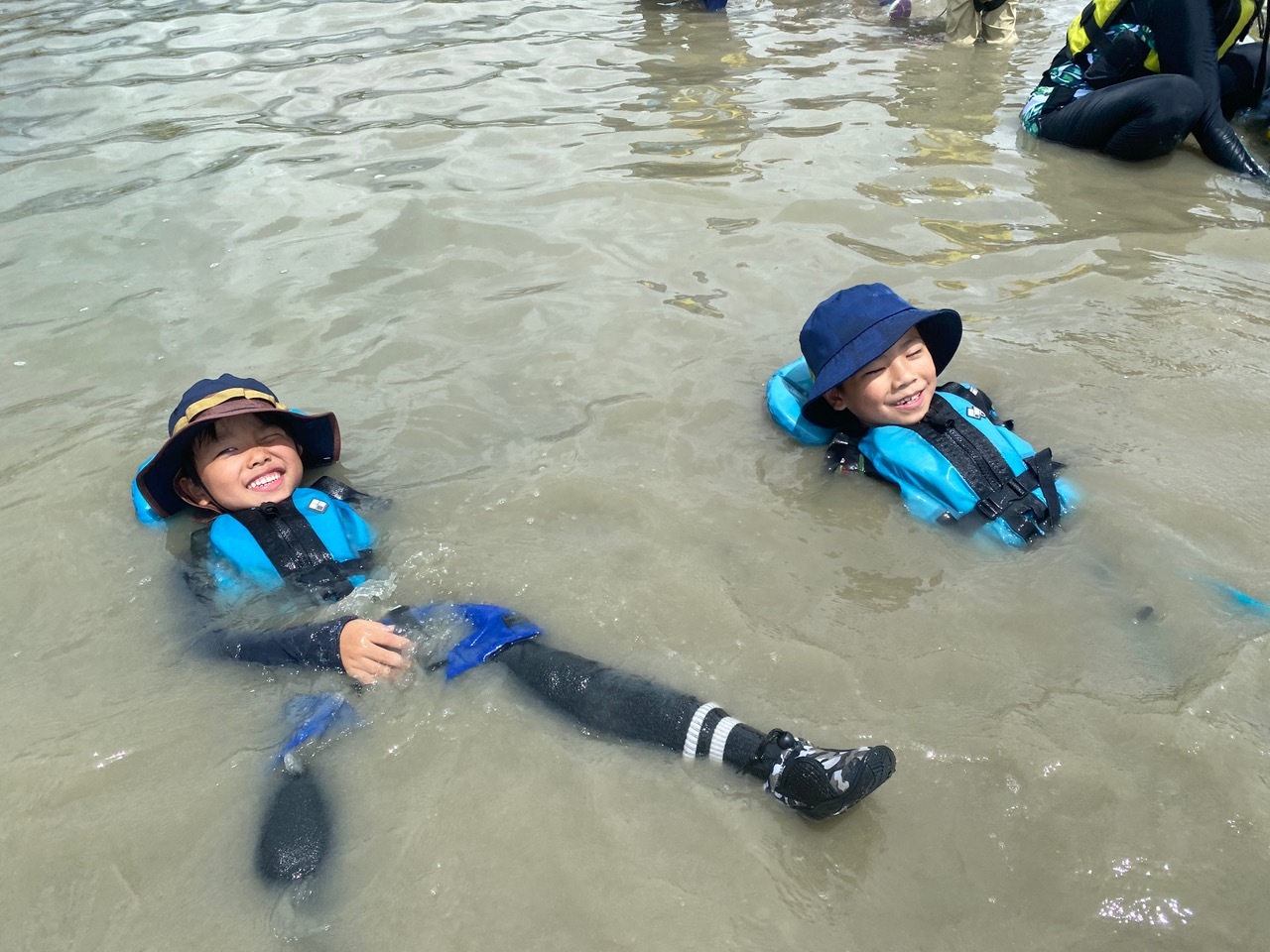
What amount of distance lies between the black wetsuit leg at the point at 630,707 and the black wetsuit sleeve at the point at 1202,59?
5880mm

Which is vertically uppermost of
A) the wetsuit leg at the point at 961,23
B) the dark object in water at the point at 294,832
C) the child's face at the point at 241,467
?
the wetsuit leg at the point at 961,23

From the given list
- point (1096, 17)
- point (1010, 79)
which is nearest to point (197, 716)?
point (1096, 17)

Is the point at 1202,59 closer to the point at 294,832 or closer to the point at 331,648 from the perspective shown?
the point at 331,648

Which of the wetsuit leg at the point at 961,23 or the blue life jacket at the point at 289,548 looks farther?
the wetsuit leg at the point at 961,23

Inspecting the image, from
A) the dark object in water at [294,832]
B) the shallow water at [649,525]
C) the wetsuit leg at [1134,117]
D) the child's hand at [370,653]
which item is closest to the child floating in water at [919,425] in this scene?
the shallow water at [649,525]

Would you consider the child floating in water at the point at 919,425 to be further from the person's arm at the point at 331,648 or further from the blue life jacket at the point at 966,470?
the person's arm at the point at 331,648

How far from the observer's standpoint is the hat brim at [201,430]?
3.49 m

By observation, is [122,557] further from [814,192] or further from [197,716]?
[814,192]

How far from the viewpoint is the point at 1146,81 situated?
630cm

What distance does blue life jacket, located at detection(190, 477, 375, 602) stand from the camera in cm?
341

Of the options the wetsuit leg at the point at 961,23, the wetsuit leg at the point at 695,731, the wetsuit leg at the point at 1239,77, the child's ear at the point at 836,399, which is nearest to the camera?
the wetsuit leg at the point at 695,731

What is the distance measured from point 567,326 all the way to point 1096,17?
4724 millimetres

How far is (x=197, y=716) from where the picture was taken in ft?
9.48

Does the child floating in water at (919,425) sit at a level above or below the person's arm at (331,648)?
above
